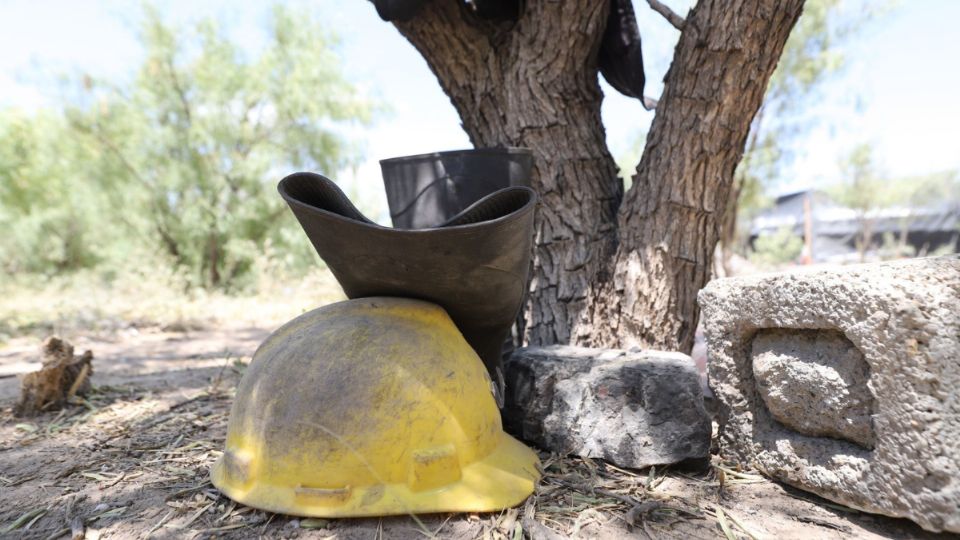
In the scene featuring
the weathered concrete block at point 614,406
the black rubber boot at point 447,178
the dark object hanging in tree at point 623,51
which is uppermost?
the dark object hanging in tree at point 623,51

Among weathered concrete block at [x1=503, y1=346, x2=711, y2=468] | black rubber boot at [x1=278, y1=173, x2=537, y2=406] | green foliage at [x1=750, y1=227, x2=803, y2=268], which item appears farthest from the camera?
green foliage at [x1=750, y1=227, x2=803, y2=268]

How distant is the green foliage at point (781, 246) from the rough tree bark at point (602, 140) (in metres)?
17.9

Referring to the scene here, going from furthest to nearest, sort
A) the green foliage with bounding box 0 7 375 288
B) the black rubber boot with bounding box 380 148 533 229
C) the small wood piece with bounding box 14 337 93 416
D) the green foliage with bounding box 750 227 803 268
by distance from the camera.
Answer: the green foliage with bounding box 750 227 803 268, the green foliage with bounding box 0 7 375 288, the small wood piece with bounding box 14 337 93 416, the black rubber boot with bounding box 380 148 533 229

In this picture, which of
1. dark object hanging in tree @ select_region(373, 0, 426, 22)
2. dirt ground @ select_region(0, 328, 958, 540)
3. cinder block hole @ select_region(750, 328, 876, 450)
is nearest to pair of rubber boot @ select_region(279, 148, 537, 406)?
dirt ground @ select_region(0, 328, 958, 540)

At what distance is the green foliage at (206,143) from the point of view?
34.0 feet

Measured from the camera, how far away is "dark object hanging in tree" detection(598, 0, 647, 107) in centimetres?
282

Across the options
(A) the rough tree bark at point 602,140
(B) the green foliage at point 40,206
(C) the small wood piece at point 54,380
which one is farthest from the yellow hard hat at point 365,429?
(B) the green foliage at point 40,206

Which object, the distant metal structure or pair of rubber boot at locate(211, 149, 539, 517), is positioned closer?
pair of rubber boot at locate(211, 149, 539, 517)

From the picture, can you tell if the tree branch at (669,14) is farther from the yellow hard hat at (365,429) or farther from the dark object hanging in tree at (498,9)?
the yellow hard hat at (365,429)

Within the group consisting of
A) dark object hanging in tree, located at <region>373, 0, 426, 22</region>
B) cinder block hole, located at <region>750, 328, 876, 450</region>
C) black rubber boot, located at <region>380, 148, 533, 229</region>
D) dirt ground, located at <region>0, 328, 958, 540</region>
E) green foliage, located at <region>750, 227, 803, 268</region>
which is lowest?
green foliage, located at <region>750, 227, 803, 268</region>

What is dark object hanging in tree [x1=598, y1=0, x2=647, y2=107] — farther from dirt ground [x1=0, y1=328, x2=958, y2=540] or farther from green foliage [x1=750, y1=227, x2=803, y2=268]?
green foliage [x1=750, y1=227, x2=803, y2=268]

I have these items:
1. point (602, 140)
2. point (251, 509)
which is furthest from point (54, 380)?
point (602, 140)

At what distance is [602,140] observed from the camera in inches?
116

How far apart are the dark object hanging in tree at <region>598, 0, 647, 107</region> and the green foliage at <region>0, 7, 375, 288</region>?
8330mm
